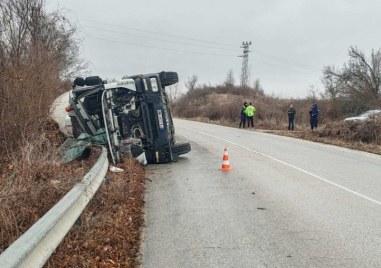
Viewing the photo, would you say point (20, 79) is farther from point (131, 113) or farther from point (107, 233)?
point (107, 233)

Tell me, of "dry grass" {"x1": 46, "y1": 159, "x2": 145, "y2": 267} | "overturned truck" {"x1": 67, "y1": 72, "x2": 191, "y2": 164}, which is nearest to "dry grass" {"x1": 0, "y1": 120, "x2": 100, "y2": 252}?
"dry grass" {"x1": 46, "y1": 159, "x2": 145, "y2": 267}

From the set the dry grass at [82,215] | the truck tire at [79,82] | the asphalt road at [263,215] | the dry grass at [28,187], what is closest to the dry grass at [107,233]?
the dry grass at [82,215]

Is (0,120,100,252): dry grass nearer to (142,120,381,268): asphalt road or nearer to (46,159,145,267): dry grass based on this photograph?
(46,159,145,267): dry grass

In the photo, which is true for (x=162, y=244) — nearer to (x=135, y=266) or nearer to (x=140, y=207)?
(x=135, y=266)

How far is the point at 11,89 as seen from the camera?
8.95 m

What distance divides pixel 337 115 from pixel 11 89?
3356 cm

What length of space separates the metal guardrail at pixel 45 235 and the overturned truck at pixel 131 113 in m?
6.09

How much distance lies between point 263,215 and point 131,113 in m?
6.09

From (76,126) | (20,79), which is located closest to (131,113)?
(76,126)

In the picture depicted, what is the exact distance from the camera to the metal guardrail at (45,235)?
2.81 metres

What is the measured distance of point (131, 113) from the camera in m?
11.7

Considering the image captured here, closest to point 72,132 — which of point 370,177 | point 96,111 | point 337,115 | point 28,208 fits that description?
point 96,111

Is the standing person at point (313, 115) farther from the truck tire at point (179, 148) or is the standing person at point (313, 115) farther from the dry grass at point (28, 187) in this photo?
the dry grass at point (28, 187)

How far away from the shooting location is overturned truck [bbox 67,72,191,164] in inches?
444
